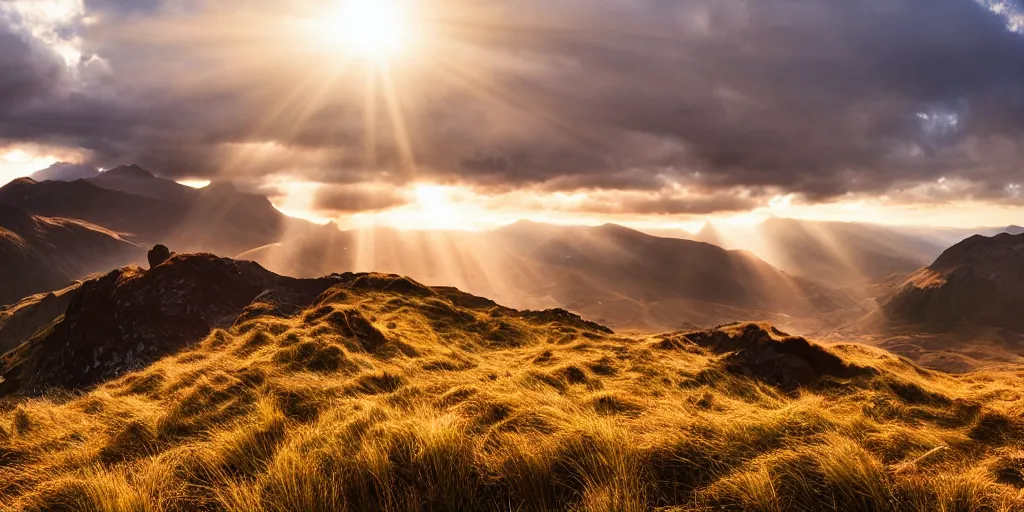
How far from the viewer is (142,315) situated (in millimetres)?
40531

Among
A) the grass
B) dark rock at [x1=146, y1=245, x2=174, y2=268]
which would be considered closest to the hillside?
the grass

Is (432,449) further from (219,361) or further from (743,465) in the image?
(219,361)

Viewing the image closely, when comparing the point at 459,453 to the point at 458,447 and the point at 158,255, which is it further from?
the point at 158,255

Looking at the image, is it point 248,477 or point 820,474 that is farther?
point 248,477

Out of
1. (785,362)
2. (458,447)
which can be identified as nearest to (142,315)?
(458,447)

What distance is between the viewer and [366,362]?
1648 centimetres

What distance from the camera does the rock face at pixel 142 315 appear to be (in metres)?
38.1

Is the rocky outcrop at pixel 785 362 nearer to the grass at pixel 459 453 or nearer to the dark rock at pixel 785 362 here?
the dark rock at pixel 785 362

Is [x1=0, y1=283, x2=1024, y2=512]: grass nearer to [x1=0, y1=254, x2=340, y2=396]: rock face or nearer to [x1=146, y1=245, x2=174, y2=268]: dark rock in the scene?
[x1=0, y1=254, x2=340, y2=396]: rock face


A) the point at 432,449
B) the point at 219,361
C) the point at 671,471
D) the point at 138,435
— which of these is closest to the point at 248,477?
the point at 432,449

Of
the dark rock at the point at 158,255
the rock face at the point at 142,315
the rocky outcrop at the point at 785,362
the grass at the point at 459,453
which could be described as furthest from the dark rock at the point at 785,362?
the dark rock at the point at 158,255

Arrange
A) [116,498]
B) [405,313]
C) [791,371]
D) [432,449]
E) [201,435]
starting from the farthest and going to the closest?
[405,313] < [791,371] < [201,435] < [432,449] < [116,498]

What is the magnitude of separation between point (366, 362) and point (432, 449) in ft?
35.8

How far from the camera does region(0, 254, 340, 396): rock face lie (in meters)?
38.1
